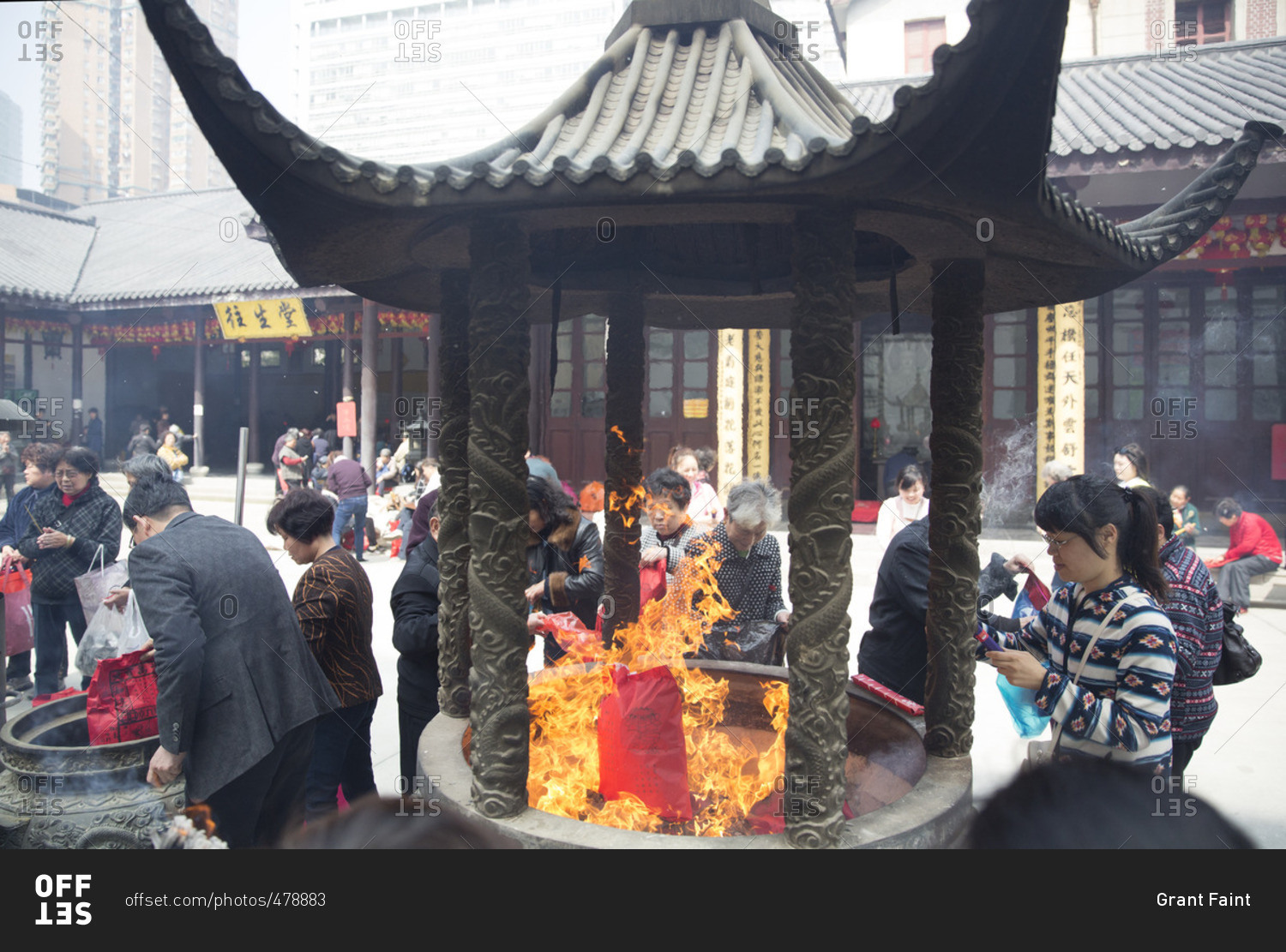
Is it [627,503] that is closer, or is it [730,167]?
[730,167]

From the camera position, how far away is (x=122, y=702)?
9.41ft

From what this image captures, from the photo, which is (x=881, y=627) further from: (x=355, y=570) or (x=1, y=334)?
(x=1, y=334)

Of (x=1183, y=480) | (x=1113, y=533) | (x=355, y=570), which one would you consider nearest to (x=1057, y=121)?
(x=1183, y=480)

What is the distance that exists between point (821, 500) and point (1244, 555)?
689 cm

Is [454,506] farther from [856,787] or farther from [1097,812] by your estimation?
[1097,812]

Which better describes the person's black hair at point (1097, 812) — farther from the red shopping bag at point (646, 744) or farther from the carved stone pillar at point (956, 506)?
the red shopping bag at point (646, 744)

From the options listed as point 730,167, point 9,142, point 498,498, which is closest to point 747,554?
point 498,498

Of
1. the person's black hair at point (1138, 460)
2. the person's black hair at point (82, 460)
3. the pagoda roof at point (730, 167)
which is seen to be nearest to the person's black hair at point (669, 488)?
the pagoda roof at point (730, 167)

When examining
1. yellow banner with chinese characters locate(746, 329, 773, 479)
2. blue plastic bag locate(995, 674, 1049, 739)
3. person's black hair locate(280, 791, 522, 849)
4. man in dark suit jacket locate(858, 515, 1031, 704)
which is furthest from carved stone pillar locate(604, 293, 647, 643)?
yellow banner with chinese characters locate(746, 329, 773, 479)

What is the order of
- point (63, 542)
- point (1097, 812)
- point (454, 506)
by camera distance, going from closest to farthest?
point (1097, 812) → point (454, 506) → point (63, 542)

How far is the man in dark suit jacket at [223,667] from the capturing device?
2.55 m

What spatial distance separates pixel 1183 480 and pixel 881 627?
923 cm

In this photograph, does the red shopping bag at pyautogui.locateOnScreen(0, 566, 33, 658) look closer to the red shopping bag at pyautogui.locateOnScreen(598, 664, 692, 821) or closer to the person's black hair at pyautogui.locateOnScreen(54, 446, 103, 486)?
the person's black hair at pyautogui.locateOnScreen(54, 446, 103, 486)

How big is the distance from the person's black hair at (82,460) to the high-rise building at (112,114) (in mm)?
25654
